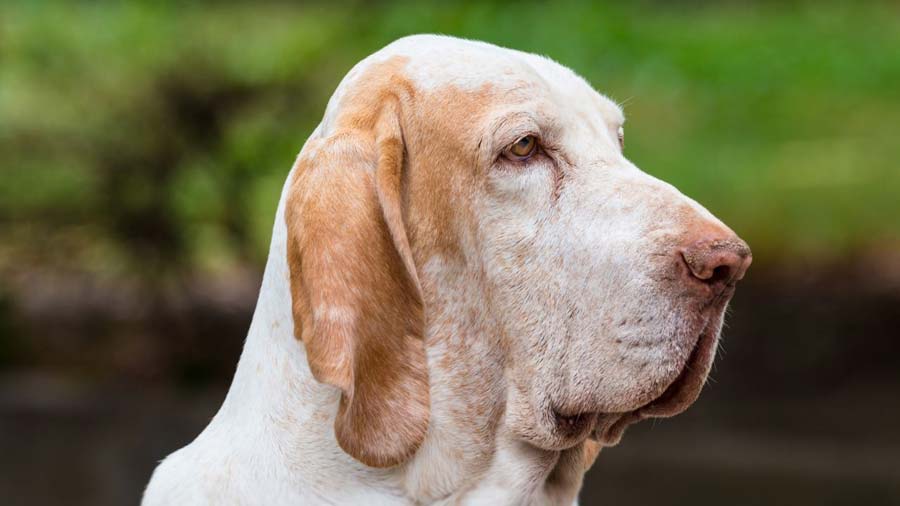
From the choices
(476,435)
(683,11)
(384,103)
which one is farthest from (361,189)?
(683,11)

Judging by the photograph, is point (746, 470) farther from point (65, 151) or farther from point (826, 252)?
point (65, 151)

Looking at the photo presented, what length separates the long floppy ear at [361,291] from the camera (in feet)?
8.77

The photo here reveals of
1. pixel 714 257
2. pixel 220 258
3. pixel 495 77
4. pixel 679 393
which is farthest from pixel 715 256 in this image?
pixel 220 258

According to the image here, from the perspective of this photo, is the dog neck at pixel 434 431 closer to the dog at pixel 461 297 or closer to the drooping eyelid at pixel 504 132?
the dog at pixel 461 297

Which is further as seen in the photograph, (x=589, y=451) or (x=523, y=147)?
(x=589, y=451)

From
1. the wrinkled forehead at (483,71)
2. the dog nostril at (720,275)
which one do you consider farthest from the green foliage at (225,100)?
the dog nostril at (720,275)

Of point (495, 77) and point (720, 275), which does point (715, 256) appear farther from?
point (495, 77)

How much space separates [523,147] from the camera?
2801 millimetres

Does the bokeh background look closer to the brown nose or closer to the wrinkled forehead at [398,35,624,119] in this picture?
the wrinkled forehead at [398,35,624,119]

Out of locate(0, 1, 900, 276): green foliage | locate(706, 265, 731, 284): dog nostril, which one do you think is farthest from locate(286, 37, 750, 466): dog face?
locate(0, 1, 900, 276): green foliage

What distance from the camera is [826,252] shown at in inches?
318

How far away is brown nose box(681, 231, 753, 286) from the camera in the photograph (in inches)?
103

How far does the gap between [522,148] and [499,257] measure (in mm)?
227

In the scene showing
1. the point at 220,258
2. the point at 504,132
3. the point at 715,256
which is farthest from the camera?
the point at 220,258
